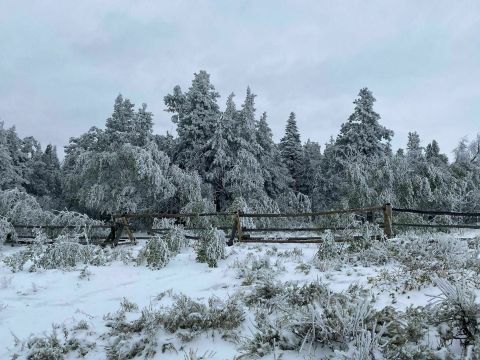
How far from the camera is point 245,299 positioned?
5.48 meters

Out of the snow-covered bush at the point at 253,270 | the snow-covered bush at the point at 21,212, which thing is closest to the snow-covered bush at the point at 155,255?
the snow-covered bush at the point at 253,270

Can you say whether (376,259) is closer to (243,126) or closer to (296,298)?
(296,298)

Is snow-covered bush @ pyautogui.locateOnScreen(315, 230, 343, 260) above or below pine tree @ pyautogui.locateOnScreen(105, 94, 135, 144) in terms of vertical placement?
below

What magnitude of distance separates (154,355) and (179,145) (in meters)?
23.6

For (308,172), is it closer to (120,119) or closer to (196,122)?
(196,122)

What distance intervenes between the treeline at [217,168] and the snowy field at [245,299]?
863 cm

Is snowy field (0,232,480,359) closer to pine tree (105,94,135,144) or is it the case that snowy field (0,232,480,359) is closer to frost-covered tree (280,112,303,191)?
pine tree (105,94,135,144)

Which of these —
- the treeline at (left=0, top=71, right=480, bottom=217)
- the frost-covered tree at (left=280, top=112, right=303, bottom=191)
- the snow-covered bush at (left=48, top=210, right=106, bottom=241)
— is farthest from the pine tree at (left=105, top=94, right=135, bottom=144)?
the frost-covered tree at (left=280, top=112, right=303, bottom=191)

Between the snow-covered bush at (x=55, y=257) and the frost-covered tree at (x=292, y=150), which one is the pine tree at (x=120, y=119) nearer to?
the frost-covered tree at (x=292, y=150)

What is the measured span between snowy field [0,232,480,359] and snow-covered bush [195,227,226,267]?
15cm

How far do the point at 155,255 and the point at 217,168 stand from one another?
16.8 m

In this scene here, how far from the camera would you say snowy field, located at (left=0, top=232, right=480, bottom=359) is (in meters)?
3.98

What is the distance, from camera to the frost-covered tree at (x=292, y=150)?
120 feet

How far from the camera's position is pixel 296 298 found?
5.25 metres
